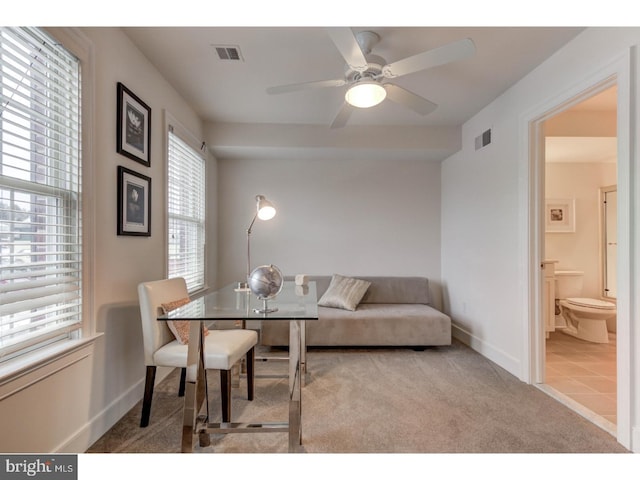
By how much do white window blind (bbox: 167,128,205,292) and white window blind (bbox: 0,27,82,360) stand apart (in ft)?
3.61

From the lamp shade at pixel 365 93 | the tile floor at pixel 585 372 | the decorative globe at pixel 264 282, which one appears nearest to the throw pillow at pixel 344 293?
the tile floor at pixel 585 372

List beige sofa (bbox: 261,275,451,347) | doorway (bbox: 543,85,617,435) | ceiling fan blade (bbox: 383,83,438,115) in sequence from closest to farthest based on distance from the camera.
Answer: ceiling fan blade (bbox: 383,83,438,115) < doorway (bbox: 543,85,617,435) < beige sofa (bbox: 261,275,451,347)

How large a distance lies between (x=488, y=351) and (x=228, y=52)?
11.2 ft

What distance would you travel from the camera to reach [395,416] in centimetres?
208

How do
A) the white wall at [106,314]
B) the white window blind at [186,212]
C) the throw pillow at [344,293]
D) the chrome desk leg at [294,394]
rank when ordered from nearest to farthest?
1. the white wall at [106,314]
2. the chrome desk leg at [294,394]
3. the white window blind at [186,212]
4. the throw pillow at [344,293]

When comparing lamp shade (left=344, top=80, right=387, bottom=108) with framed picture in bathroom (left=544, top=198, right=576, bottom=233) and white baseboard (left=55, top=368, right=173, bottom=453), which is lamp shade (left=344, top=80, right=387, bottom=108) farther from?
framed picture in bathroom (left=544, top=198, right=576, bottom=233)

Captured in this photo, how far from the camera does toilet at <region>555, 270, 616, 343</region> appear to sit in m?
3.52

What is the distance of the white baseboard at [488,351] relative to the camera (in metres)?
2.76

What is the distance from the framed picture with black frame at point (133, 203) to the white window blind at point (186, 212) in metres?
0.40

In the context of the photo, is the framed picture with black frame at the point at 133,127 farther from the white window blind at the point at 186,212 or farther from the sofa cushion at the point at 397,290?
the sofa cushion at the point at 397,290

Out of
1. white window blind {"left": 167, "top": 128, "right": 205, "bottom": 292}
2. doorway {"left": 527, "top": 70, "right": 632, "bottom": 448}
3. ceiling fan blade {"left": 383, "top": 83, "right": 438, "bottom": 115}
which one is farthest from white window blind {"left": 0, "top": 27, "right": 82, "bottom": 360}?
doorway {"left": 527, "top": 70, "right": 632, "bottom": 448}

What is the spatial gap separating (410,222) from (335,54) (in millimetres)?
2531
